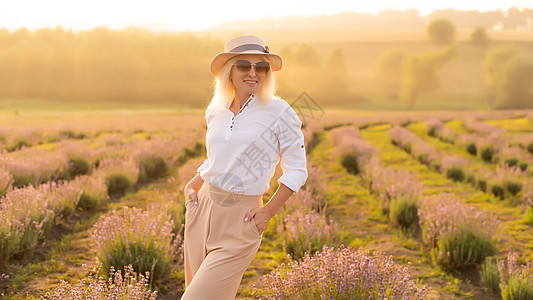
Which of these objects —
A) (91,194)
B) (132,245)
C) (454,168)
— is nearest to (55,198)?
(91,194)

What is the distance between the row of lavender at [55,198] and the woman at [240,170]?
2601 millimetres

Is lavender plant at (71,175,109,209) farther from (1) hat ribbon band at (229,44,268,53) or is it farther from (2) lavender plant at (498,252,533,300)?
(2) lavender plant at (498,252,533,300)

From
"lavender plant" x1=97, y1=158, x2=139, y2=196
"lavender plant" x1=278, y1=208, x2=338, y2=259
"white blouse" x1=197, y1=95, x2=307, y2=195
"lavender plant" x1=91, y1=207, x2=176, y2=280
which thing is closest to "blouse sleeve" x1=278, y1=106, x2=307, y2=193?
"white blouse" x1=197, y1=95, x2=307, y2=195

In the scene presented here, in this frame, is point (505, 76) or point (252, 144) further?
point (505, 76)

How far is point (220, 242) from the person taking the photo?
7.61 ft

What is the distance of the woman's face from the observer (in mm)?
2438

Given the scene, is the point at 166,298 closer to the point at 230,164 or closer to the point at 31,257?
the point at 31,257

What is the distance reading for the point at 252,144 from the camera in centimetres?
230

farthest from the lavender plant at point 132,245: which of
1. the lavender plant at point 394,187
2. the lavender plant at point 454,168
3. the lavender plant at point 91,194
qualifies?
the lavender plant at point 454,168

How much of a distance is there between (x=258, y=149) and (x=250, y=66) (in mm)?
530

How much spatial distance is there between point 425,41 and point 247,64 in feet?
378

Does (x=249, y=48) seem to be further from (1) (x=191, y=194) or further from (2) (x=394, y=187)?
(2) (x=394, y=187)

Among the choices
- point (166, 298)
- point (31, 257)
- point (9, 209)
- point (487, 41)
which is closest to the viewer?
point (166, 298)

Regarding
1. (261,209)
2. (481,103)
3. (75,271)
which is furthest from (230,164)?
(481,103)
